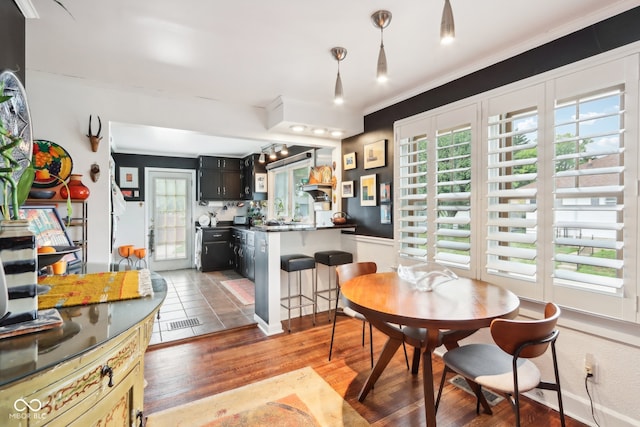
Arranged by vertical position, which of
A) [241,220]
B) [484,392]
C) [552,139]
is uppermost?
[552,139]

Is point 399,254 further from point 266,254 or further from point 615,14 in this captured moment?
point 615,14

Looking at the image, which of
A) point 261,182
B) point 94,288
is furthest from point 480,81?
point 261,182

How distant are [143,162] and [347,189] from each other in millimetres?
4546

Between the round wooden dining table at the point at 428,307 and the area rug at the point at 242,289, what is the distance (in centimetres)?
251

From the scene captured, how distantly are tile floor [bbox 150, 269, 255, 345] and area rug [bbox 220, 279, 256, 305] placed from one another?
9cm

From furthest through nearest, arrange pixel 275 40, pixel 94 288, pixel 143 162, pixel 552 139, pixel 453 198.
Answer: pixel 143 162 < pixel 453 198 < pixel 275 40 < pixel 552 139 < pixel 94 288

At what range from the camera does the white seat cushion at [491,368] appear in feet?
4.88

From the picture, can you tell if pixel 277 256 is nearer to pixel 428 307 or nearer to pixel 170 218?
pixel 428 307

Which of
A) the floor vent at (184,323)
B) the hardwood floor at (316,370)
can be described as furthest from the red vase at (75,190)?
the floor vent at (184,323)

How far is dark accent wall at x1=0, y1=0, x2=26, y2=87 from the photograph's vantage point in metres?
1.55

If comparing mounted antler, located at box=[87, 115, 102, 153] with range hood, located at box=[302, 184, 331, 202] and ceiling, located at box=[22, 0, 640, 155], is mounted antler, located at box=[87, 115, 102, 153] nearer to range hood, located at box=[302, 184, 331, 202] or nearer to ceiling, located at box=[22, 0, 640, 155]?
ceiling, located at box=[22, 0, 640, 155]

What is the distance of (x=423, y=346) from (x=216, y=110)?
289 centimetres

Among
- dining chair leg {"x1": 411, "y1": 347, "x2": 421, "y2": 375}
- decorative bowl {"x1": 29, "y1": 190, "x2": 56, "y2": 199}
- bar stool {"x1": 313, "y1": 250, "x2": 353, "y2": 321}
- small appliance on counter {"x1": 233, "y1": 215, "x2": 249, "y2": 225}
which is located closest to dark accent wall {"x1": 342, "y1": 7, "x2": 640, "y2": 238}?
bar stool {"x1": 313, "y1": 250, "x2": 353, "y2": 321}

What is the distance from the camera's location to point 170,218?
21.3 ft
